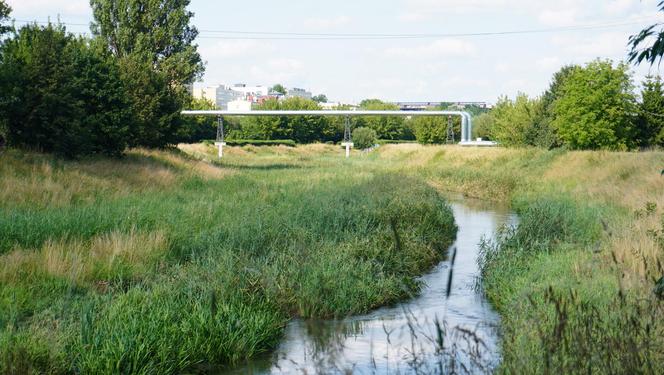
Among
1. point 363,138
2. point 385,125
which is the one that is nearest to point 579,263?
point 363,138

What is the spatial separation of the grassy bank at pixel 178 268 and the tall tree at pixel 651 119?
30977 mm

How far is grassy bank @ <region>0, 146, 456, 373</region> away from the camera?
8258 millimetres

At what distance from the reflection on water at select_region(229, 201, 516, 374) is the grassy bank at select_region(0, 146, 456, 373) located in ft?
0.97

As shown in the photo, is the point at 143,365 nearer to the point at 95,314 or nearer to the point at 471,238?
the point at 95,314

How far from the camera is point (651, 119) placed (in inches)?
1897

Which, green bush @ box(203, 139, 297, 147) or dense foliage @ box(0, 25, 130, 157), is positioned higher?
dense foliage @ box(0, 25, 130, 157)

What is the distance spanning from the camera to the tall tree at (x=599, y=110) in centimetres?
4744

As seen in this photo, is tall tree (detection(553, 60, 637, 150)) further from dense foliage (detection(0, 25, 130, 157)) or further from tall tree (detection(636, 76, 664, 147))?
dense foliage (detection(0, 25, 130, 157))

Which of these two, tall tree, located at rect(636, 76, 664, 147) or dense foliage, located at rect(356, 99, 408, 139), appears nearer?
tall tree, located at rect(636, 76, 664, 147)

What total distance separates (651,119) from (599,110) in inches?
138

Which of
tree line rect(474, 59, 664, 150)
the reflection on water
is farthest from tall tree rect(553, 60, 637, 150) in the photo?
the reflection on water

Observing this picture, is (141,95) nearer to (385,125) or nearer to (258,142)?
(258,142)

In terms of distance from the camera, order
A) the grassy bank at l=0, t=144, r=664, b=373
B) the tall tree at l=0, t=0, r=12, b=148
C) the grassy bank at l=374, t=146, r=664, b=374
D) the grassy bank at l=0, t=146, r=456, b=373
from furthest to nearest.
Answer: the tall tree at l=0, t=0, r=12, b=148 < the grassy bank at l=0, t=146, r=456, b=373 < the grassy bank at l=0, t=144, r=664, b=373 < the grassy bank at l=374, t=146, r=664, b=374

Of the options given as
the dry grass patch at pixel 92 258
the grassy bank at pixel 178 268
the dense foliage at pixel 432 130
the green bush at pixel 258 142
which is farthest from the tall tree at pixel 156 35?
the dense foliage at pixel 432 130
